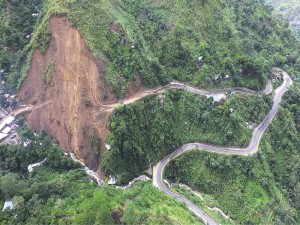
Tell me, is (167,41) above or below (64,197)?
above

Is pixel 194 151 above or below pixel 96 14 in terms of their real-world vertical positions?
below

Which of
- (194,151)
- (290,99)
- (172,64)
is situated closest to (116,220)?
(194,151)

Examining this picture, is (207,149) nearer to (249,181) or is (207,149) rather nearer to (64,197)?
(249,181)

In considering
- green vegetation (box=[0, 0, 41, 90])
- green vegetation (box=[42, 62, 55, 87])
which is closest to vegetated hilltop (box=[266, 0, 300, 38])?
green vegetation (box=[0, 0, 41, 90])

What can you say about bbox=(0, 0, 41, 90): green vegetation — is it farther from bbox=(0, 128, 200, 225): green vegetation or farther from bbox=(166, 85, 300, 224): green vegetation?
bbox=(166, 85, 300, 224): green vegetation

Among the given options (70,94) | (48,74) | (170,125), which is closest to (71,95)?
(70,94)

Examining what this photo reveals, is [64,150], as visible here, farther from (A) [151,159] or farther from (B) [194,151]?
(B) [194,151]
